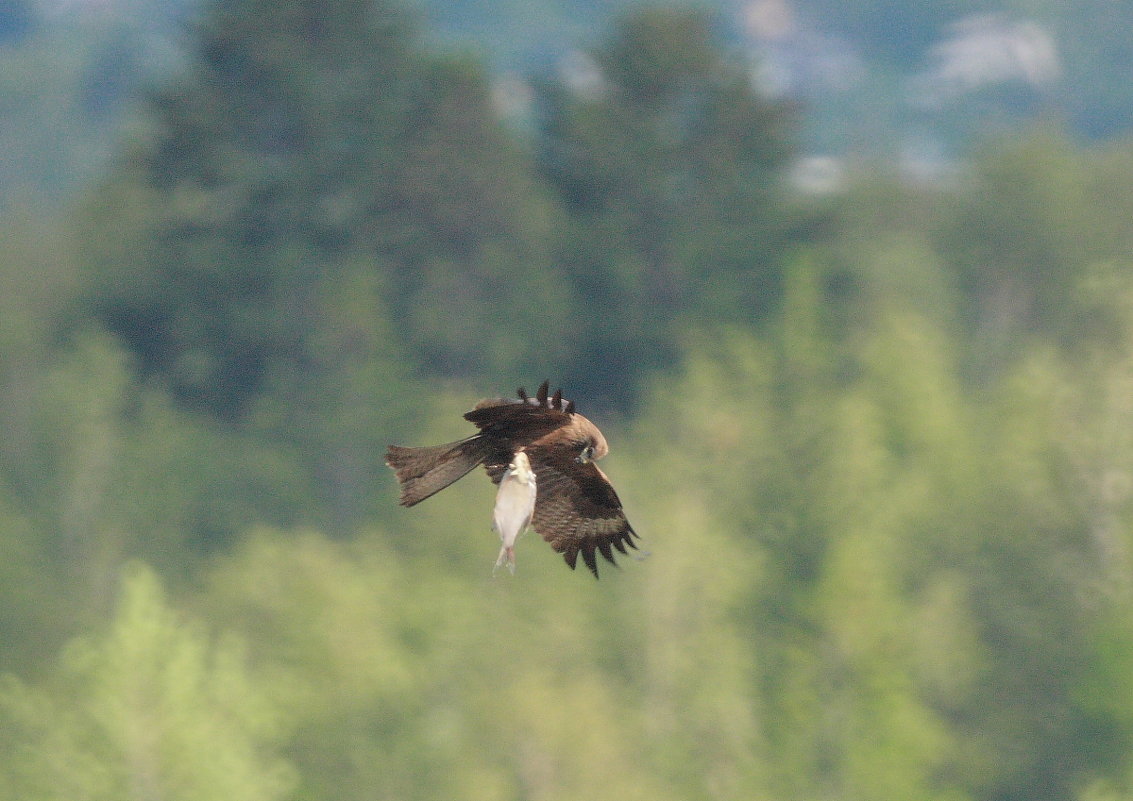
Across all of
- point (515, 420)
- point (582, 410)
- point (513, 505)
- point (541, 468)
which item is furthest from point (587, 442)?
point (582, 410)

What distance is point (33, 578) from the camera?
42719 millimetres

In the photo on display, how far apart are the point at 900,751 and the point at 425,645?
832cm

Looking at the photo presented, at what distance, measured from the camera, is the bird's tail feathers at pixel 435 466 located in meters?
9.90

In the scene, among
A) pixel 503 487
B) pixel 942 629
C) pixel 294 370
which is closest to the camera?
pixel 503 487

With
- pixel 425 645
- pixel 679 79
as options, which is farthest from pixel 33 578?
pixel 679 79

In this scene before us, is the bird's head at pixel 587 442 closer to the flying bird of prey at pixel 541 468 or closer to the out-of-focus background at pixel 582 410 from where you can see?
the flying bird of prey at pixel 541 468

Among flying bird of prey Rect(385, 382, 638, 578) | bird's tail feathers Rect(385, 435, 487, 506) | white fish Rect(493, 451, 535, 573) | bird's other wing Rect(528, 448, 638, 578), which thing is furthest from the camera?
bird's other wing Rect(528, 448, 638, 578)

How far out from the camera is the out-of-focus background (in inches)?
1191

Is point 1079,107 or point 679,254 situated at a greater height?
point 1079,107

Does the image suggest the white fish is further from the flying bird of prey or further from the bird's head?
the bird's head

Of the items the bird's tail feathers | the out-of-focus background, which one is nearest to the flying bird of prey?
the bird's tail feathers

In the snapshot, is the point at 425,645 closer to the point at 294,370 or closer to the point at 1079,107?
the point at 294,370

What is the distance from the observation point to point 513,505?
28.3 ft

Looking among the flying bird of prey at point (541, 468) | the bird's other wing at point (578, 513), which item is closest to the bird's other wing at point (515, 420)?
the flying bird of prey at point (541, 468)
